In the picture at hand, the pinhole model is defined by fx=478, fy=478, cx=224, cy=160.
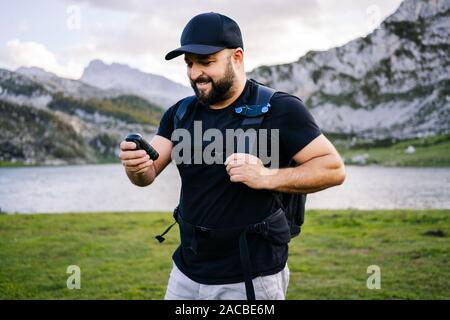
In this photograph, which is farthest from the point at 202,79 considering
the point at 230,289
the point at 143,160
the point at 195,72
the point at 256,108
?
the point at 230,289

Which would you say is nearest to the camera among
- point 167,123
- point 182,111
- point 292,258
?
A: point 182,111

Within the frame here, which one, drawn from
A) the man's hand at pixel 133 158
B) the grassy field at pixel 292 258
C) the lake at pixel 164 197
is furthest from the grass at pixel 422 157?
the man's hand at pixel 133 158

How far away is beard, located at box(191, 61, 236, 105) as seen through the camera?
4.27m

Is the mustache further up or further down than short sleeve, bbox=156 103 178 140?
further up

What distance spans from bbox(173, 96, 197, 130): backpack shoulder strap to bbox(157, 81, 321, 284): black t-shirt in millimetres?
192

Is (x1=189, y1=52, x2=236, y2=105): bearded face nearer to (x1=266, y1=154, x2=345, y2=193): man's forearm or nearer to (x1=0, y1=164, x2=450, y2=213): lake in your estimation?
(x1=266, y1=154, x2=345, y2=193): man's forearm

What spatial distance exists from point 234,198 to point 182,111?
100cm

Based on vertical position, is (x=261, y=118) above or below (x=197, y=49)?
below

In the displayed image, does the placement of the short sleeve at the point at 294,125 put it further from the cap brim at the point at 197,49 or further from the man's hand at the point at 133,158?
the man's hand at the point at 133,158

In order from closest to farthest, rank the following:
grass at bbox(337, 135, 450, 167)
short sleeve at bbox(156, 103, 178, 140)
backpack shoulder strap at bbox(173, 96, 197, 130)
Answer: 1. backpack shoulder strap at bbox(173, 96, 197, 130)
2. short sleeve at bbox(156, 103, 178, 140)
3. grass at bbox(337, 135, 450, 167)

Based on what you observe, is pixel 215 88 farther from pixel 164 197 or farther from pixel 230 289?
pixel 164 197

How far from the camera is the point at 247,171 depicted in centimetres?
396

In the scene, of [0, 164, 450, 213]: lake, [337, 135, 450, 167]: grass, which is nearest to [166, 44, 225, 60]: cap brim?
[0, 164, 450, 213]: lake
